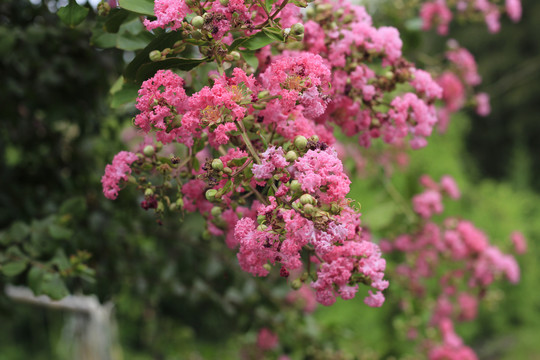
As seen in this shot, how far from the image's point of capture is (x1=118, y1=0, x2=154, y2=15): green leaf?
0.81 meters

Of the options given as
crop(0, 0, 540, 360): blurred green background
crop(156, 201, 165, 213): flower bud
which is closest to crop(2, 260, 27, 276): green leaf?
crop(0, 0, 540, 360): blurred green background

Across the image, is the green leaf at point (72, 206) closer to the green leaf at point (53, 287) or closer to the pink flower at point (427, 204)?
the green leaf at point (53, 287)

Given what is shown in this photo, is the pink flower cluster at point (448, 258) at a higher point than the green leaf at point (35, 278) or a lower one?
higher

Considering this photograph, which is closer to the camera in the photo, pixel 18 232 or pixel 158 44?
pixel 158 44

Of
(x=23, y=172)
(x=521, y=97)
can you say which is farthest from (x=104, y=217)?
(x=521, y=97)

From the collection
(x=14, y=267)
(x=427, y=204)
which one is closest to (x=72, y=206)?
(x=14, y=267)

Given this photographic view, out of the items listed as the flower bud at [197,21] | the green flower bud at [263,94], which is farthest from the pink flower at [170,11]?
the green flower bud at [263,94]

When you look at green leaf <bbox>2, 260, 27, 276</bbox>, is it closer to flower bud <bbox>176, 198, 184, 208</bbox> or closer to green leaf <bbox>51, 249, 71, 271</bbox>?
green leaf <bbox>51, 249, 71, 271</bbox>

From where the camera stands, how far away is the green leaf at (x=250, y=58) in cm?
84

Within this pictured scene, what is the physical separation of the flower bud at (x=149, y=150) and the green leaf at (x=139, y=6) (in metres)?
0.22

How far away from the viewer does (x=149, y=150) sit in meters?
0.88

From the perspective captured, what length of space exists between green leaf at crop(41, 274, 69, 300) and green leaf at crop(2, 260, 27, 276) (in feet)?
0.24

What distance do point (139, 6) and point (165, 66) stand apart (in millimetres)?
118

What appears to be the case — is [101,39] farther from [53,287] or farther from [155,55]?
[53,287]
